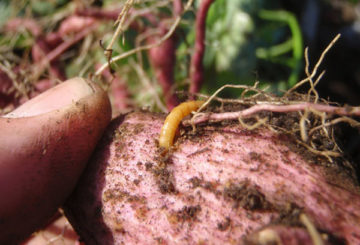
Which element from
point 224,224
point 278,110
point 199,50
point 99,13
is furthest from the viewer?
point 99,13

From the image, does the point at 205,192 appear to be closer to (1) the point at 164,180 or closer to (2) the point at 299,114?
(1) the point at 164,180

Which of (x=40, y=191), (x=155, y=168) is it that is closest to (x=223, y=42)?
(x=155, y=168)

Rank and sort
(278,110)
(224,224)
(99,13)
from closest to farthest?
(224,224) → (278,110) → (99,13)

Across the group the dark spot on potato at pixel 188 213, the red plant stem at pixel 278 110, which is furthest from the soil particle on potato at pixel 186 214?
the red plant stem at pixel 278 110

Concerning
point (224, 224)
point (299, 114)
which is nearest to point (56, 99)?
point (224, 224)

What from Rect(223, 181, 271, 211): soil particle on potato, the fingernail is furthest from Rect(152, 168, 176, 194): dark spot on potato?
the fingernail

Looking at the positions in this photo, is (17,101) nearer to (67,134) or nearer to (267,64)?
(67,134)
